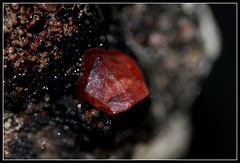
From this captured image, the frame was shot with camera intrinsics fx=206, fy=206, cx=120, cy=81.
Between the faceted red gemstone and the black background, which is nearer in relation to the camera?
the faceted red gemstone

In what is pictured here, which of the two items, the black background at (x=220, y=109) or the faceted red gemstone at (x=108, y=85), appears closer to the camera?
the faceted red gemstone at (x=108, y=85)

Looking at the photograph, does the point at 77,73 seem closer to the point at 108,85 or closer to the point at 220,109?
the point at 108,85

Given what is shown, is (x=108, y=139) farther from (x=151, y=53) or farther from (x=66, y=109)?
(x=151, y=53)

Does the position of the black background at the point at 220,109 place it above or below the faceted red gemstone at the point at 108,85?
below

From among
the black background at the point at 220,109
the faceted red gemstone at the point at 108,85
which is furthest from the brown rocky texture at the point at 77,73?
the black background at the point at 220,109

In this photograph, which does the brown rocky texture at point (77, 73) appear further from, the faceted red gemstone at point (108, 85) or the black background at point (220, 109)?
the black background at point (220, 109)

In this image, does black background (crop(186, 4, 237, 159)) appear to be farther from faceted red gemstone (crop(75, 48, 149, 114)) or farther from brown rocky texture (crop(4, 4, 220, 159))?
faceted red gemstone (crop(75, 48, 149, 114))

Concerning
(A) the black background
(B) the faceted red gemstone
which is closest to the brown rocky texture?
(B) the faceted red gemstone
